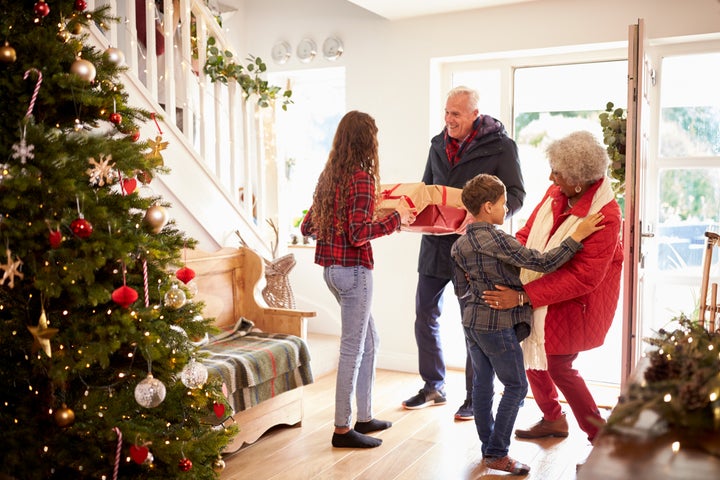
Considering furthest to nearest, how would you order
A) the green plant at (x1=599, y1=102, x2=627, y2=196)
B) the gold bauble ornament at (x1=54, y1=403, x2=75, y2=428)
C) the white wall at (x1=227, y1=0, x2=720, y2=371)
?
the white wall at (x1=227, y1=0, x2=720, y2=371), the green plant at (x1=599, y1=102, x2=627, y2=196), the gold bauble ornament at (x1=54, y1=403, x2=75, y2=428)

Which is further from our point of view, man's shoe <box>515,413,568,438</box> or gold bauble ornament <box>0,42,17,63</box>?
man's shoe <box>515,413,568,438</box>

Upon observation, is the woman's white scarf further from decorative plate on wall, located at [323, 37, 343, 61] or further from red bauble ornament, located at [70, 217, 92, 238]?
decorative plate on wall, located at [323, 37, 343, 61]

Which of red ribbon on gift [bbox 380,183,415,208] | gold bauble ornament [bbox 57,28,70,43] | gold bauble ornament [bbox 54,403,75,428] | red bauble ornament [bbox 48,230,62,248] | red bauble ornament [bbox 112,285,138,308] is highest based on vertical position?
gold bauble ornament [bbox 57,28,70,43]

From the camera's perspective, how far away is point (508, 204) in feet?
11.8

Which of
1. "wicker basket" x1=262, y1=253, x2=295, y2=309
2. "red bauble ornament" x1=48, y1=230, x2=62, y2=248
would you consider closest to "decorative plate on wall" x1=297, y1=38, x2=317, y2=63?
"wicker basket" x1=262, y1=253, x2=295, y2=309

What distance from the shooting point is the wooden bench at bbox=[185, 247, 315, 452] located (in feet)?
11.3

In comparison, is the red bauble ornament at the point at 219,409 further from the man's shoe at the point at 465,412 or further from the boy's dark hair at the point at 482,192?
the man's shoe at the point at 465,412

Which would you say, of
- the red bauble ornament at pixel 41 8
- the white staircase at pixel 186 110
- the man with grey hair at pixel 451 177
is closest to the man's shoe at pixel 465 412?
the man with grey hair at pixel 451 177

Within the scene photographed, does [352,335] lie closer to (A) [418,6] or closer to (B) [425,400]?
(B) [425,400]

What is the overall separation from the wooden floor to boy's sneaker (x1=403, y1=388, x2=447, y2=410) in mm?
52

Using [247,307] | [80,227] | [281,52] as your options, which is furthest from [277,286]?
[80,227]

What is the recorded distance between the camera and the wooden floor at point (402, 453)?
9.95 feet

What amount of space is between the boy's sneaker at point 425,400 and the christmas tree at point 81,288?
1825 mm

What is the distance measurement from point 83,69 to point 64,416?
1.00 meters
